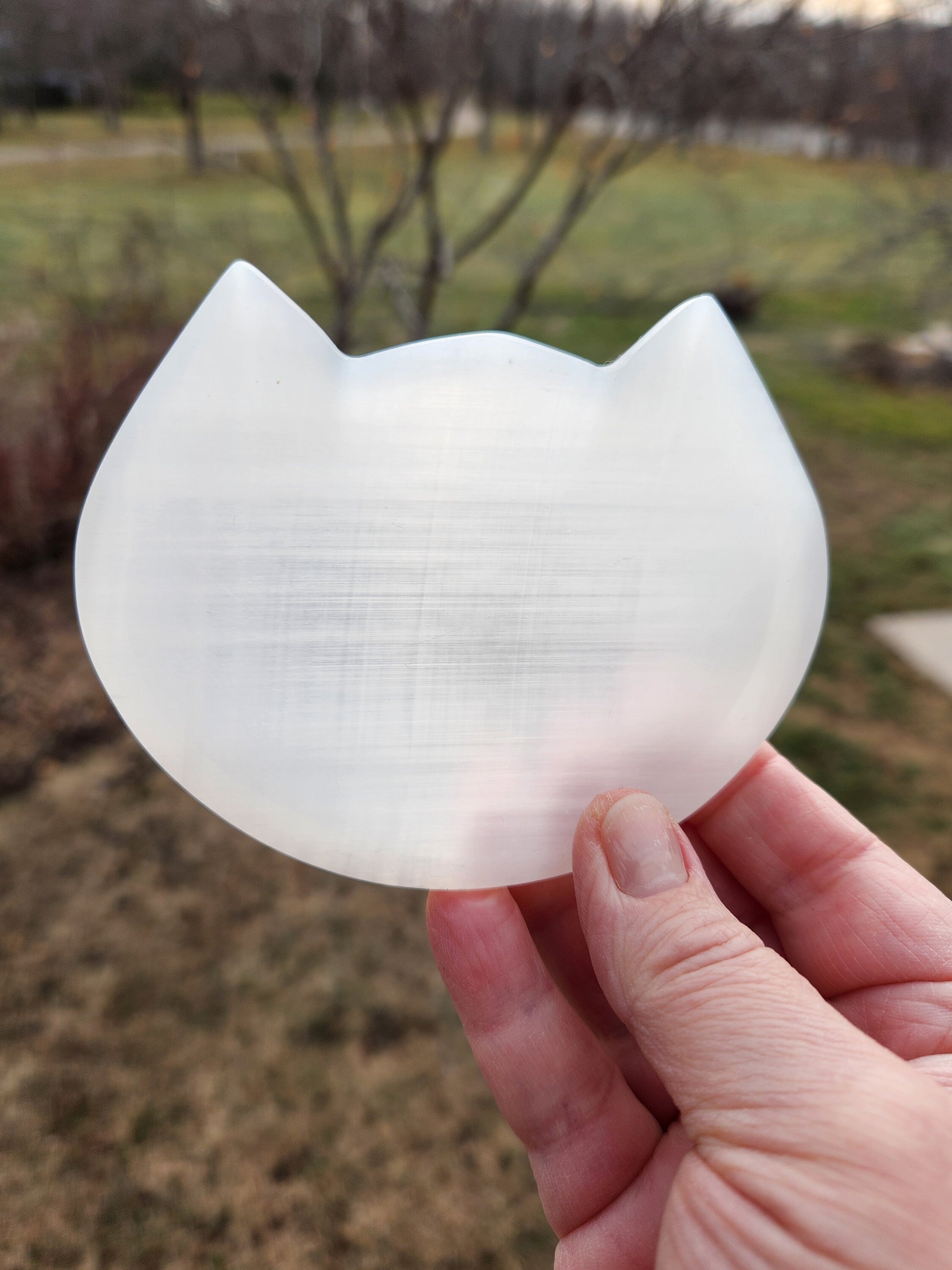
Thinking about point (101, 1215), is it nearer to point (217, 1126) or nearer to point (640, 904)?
point (217, 1126)

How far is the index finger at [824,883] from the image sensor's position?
1182mm

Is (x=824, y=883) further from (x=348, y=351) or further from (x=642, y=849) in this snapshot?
(x=348, y=351)

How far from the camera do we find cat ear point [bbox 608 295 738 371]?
0.98m

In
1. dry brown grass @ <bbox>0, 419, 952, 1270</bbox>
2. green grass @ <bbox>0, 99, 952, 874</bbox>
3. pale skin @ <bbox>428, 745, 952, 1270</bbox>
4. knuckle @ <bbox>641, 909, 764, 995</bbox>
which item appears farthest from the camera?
green grass @ <bbox>0, 99, 952, 874</bbox>

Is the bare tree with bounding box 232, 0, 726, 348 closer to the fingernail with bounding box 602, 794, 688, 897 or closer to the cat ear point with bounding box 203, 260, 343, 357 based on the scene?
the cat ear point with bounding box 203, 260, 343, 357

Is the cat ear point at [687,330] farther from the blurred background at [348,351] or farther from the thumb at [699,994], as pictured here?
the blurred background at [348,351]

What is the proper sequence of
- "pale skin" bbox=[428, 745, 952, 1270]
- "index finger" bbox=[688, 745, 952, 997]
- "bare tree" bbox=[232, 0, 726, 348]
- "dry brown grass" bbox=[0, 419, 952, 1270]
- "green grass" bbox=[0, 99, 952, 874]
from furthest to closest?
1. "green grass" bbox=[0, 99, 952, 874]
2. "bare tree" bbox=[232, 0, 726, 348]
3. "dry brown grass" bbox=[0, 419, 952, 1270]
4. "index finger" bbox=[688, 745, 952, 997]
5. "pale skin" bbox=[428, 745, 952, 1270]

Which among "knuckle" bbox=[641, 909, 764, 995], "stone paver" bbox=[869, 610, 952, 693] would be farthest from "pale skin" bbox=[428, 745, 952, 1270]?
"stone paver" bbox=[869, 610, 952, 693]

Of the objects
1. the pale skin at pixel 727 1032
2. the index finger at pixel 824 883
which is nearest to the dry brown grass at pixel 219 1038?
the pale skin at pixel 727 1032

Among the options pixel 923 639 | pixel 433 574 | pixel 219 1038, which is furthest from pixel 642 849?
pixel 923 639

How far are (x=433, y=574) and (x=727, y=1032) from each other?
0.59 metres

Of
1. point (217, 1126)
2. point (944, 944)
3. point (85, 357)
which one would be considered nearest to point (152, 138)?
point (85, 357)

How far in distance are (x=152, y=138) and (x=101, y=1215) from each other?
3.40 meters

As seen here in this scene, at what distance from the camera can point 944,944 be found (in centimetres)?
116
